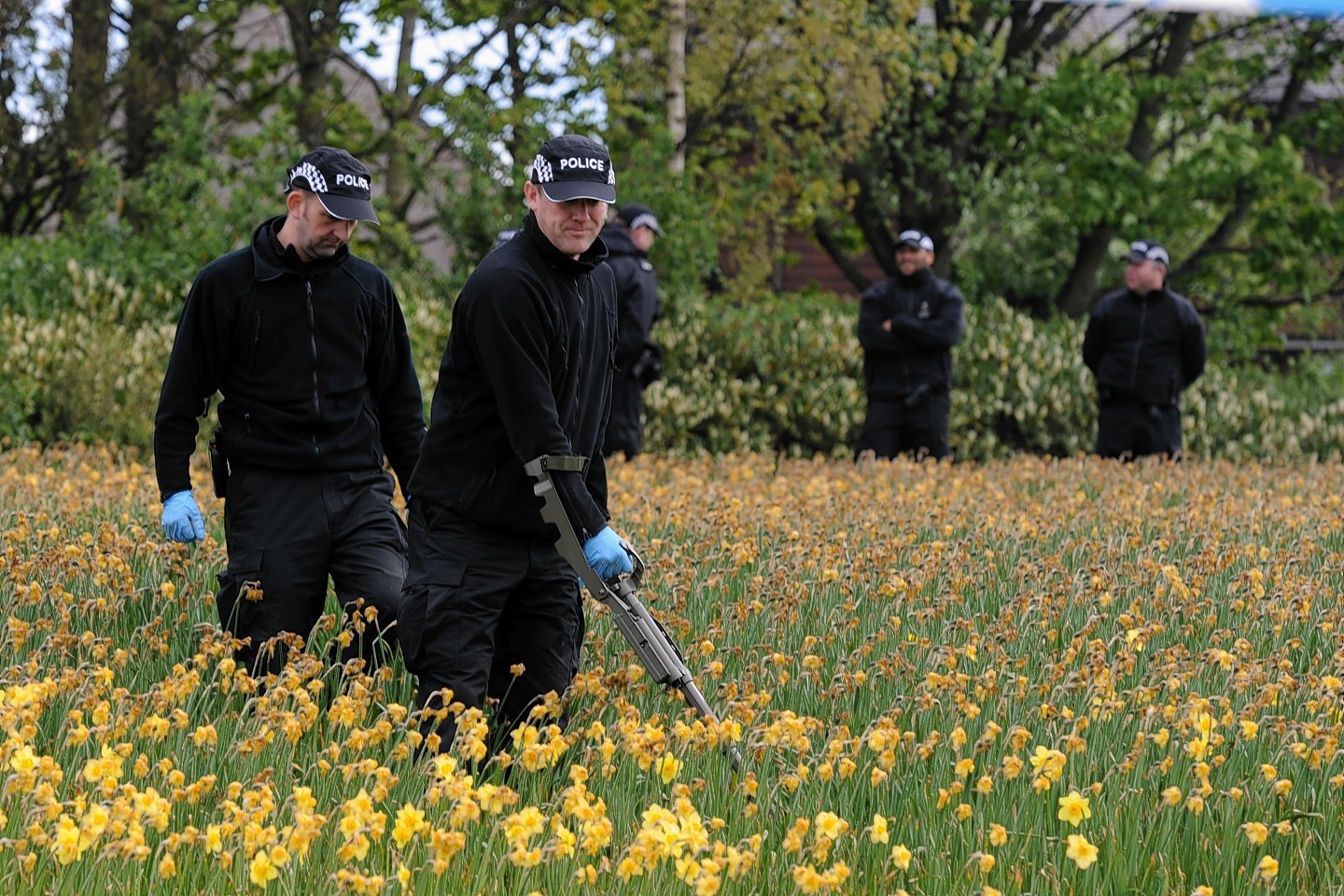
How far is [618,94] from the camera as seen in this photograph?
15812 mm

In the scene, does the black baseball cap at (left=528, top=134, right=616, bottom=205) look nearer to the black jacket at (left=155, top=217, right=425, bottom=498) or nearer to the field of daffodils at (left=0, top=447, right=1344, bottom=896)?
the black jacket at (left=155, top=217, right=425, bottom=498)

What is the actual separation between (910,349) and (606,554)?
741 cm

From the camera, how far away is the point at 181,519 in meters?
5.31

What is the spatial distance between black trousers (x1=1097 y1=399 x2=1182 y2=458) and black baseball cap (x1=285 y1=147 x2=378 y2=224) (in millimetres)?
7949

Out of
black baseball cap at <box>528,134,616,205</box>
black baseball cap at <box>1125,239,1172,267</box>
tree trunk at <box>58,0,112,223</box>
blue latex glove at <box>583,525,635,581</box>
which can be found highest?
tree trunk at <box>58,0,112,223</box>

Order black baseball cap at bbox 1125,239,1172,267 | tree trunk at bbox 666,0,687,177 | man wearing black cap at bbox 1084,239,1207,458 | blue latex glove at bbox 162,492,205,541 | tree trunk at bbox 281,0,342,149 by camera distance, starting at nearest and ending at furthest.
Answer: blue latex glove at bbox 162,492,205,541, black baseball cap at bbox 1125,239,1172,267, man wearing black cap at bbox 1084,239,1207,458, tree trunk at bbox 666,0,687,177, tree trunk at bbox 281,0,342,149

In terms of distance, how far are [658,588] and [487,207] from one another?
924 cm

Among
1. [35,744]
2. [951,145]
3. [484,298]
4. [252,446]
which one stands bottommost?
[35,744]

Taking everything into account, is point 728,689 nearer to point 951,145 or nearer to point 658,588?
point 658,588

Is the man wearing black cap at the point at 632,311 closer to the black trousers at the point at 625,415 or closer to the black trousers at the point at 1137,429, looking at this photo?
the black trousers at the point at 625,415

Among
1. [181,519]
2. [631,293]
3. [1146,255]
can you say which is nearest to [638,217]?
[631,293]

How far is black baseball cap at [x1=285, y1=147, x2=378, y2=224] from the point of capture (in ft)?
16.9

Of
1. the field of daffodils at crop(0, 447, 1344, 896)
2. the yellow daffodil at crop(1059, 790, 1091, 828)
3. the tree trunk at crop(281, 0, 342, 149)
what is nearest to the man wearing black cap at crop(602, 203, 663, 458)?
the field of daffodils at crop(0, 447, 1344, 896)

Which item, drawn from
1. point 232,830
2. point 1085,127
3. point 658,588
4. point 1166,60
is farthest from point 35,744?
point 1166,60
